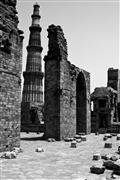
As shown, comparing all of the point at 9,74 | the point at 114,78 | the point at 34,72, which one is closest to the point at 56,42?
the point at 9,74

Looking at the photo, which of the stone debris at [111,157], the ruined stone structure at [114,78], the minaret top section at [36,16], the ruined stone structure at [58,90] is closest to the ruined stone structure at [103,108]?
the ruined stone structure at [114,78]

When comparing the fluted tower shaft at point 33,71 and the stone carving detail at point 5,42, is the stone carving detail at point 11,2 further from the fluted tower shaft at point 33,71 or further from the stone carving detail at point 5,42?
the fluted tower shaft at point 33,71

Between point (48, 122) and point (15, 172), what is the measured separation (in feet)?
29.2

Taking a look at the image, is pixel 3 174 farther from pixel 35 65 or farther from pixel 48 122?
pixel 35 65

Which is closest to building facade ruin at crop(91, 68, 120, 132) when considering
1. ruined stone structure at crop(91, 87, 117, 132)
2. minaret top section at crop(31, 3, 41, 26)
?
ruined stone structure at crop(91, 87, 117, 132)

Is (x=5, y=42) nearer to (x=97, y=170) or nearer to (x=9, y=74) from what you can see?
(x=9, y=74)

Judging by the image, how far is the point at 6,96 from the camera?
9.38 m

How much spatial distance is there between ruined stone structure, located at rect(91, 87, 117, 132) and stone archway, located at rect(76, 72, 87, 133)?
278 inches

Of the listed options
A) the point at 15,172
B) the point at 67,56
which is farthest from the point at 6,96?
the point at 67,56

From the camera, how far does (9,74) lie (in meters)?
9.63

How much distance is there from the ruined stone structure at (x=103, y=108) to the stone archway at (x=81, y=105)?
23.2 feet

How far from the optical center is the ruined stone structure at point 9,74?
9188 mm

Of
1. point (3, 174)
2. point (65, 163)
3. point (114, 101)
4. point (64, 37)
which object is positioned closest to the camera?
point (3, 174)

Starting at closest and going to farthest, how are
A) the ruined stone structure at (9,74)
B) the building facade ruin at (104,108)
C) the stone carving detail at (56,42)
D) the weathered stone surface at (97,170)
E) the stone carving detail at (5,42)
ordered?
1. the weathered stone surface at (97,170)
2. the ruined stone structure at (9,74)
3. the stone carving detail at (5,42)
4. the stone carving detail at (56,42)
5. the building facade ruin at (104,108)
